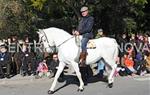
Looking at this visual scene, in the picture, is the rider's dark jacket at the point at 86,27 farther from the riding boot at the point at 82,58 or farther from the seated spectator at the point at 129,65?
the seated spectator at the point at 129,65

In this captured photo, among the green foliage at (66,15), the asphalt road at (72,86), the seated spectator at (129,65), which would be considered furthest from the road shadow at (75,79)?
the green foliage at (66,15)

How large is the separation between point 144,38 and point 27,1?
594 cm

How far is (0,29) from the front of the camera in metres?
20.6

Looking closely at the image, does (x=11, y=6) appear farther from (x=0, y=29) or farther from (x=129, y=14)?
(x=129, y=14)

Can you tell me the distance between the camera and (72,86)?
14156mm

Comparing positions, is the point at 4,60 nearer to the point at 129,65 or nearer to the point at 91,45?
the point at 91,45

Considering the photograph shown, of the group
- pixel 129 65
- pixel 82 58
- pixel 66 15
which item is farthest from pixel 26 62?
pixel 66 15

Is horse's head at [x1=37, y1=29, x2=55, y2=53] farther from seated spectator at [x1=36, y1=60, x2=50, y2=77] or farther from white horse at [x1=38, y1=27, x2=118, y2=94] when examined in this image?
seated spectator at [x1=36, y1=60, x2=50, y2=77]

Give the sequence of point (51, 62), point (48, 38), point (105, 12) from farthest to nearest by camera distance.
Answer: point (105, 12) < point (51, 62) < point (48, 38)

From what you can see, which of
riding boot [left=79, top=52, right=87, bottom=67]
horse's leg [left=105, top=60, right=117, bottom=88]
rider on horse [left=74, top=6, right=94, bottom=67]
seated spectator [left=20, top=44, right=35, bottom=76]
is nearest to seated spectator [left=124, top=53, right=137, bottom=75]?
horse's leg [left=105, top=60, right=117, bottom=88]

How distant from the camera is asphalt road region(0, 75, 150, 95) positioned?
1312 centimetres

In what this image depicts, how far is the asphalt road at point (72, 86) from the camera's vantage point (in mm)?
13120

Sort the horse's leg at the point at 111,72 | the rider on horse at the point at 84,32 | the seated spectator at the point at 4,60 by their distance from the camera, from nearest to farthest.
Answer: the rider on horse at the point at 84,32 < the horse's leg at the point at 111,72 < the seated spectator at the point at 4,60

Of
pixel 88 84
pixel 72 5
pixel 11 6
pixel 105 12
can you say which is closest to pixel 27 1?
pixel 11 6
